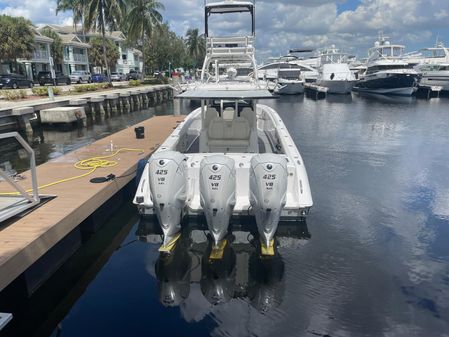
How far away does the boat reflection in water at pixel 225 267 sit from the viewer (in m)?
5.13

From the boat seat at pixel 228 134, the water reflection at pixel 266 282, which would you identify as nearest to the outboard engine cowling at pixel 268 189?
the water reflection at pixel 266 282

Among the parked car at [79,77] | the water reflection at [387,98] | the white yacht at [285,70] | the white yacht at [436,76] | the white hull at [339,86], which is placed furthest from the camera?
the white yacht at [285,70]

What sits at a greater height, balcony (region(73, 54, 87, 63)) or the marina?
balcony (region(73, 54, 87, 63))

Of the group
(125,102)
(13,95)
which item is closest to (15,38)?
(125,102)

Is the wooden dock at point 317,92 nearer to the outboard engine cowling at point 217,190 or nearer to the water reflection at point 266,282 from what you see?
the water reflection at point 266,282

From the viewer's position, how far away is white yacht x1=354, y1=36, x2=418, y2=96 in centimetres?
4281

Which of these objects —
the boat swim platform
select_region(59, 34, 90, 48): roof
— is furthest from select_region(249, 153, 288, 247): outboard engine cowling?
select_region(59, 34, 90, 48): roof

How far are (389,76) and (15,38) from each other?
42.6 metres

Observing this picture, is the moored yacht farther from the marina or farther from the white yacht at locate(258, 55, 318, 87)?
the marina

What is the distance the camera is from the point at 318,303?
490cm

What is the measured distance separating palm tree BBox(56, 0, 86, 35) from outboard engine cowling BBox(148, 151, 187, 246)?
129 ft

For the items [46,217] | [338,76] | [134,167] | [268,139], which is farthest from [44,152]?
[338,76]

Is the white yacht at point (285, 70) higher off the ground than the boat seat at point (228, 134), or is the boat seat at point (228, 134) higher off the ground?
the white yacht at point (285, 70)

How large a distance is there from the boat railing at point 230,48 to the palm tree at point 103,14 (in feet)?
96.7
